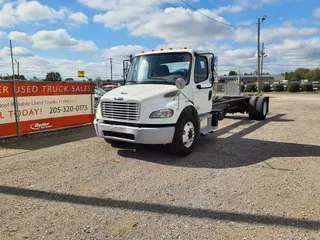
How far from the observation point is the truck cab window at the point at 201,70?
7403 mm

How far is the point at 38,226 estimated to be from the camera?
3.61m

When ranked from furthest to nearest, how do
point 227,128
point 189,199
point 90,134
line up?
point 227,128 < point 90,134 < point 189,199

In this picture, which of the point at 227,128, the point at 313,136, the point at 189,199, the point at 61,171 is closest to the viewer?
the point at 189,199

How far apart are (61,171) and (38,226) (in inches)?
88.0

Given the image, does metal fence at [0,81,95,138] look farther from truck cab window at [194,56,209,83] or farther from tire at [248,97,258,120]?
tire at [248,97,258,120]

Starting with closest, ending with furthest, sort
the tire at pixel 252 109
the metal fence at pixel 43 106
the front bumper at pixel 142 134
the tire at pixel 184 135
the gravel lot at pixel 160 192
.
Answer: the gravel lot at pixel 160 192, the front bumper at pixel 142 134, the tire at pixel 184 135, the metal fence at pixel 43 106, the tire at pixel 252 109

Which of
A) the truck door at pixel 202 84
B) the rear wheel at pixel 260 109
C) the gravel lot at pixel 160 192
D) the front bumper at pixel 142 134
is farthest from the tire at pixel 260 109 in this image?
the front bumper at pixel 142 134

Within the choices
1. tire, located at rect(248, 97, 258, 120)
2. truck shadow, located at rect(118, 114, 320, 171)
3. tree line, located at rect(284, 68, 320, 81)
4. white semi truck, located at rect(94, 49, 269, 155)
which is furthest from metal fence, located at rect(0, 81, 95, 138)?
tree line, located at rect(284, 68, 320, 81)

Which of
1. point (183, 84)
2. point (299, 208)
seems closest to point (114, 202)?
A: point (299, 208)

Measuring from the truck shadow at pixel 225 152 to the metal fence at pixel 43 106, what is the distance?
12.4 ft

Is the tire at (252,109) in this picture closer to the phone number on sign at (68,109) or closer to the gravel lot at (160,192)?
the gravel lot at (160,192)

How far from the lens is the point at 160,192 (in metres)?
4.66

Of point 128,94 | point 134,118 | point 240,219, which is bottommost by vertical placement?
point 240,219

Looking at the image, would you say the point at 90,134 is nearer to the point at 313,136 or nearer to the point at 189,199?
the point at 189,199
